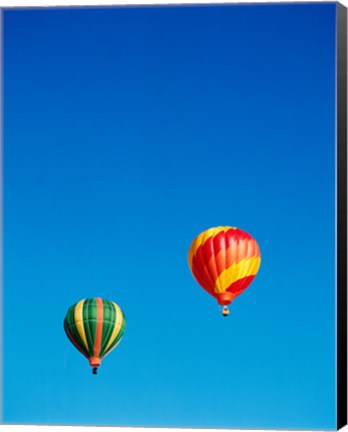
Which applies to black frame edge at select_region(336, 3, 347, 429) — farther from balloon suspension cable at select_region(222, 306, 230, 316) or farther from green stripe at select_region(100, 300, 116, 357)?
green stripe at select_region(100, 300, 116, 357)

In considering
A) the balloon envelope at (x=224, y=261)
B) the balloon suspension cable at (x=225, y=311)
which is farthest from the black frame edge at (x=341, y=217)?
the balloon suspension cable at (x=225, y=311)

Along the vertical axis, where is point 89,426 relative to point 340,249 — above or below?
below

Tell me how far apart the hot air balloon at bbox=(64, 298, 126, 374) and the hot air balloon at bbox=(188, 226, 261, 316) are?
76 centimetres

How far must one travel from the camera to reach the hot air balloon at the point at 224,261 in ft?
34.5

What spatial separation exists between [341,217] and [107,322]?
265cm

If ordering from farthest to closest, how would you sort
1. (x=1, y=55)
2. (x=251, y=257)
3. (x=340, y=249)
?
1. (x=251, y=257)
2. (x=1, y=55)
3. (x=340, y=249)

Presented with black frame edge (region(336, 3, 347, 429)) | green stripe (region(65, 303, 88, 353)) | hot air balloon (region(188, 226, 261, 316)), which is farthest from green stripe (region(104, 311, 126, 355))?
black frame edge (region(336, 3, 347, 429))

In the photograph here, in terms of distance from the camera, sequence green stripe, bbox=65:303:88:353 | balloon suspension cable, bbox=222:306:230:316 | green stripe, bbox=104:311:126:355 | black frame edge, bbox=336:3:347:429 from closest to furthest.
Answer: black frame edge, bbox=336:3:347:429, green stripe, bbox=65:303:88:353, green stripe, bbox=104:311:126:355, balloon suspension cable, bbox=222:306:230:316

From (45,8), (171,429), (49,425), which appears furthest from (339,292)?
(45,8)

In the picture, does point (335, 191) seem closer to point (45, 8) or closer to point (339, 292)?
point (339, 292)

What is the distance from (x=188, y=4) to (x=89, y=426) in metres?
3.00

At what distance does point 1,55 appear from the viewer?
9.45m

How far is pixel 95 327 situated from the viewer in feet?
35.4

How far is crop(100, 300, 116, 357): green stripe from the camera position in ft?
34.8
